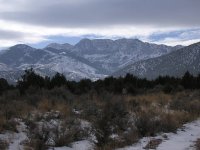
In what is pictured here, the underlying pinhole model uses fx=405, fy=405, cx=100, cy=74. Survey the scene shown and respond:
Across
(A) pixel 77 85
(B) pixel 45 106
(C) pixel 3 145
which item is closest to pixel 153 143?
(C) pixel 3 145

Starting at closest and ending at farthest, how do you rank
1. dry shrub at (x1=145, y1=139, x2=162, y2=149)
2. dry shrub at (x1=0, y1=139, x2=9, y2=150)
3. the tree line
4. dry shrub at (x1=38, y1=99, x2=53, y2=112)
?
dry shrub at (x1=0, y1=139, x2=9, y2=150)
dry shrub at (x1=145, y1=139, x2=162, y2=149)
dry shrub at (x1=38, y1=99, x2=53, y2=112)
the tree line

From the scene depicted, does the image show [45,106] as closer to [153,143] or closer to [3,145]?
[3,145]

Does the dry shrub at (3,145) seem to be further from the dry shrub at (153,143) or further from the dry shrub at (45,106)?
the dry shrub at (45,106)

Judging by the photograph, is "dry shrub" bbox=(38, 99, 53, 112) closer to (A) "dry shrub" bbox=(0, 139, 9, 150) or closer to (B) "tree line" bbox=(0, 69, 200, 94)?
(A) "dry shrub" bbox=(0, 139, 9, 150)

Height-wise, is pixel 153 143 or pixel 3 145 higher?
pixel 3 145

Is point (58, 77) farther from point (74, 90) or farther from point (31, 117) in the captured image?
point (31, 117)

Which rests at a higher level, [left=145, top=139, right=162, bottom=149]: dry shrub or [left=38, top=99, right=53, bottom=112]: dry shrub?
[left=38, top=99, right=53, bottom=112]: dry shrub

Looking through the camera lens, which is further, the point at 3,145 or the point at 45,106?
the point at 45,106

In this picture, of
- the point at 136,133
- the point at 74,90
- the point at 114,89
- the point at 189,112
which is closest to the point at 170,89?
the point at 114,89

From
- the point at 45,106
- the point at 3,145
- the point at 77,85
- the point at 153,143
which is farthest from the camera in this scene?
the point at 77,85

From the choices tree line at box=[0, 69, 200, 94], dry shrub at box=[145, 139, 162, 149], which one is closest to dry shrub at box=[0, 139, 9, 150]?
dry shrub at box=[145, 139, 162, 149]

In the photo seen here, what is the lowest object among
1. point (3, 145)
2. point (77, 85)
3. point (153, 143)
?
point (77, 85)

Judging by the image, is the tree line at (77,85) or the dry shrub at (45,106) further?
the tree line at (77,85)

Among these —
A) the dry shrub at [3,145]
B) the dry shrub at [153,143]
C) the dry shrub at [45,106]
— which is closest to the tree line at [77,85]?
the dry shrub at [45,106]
